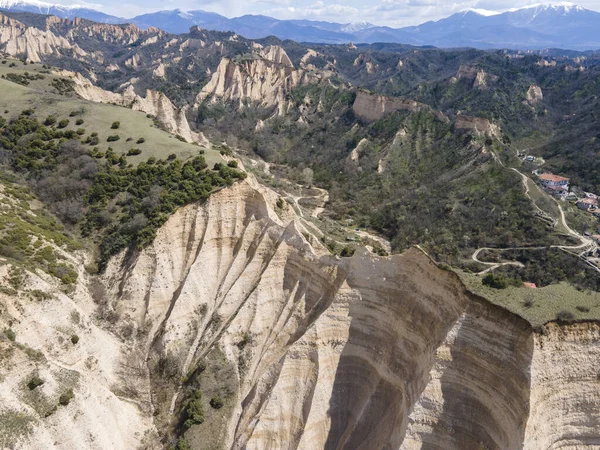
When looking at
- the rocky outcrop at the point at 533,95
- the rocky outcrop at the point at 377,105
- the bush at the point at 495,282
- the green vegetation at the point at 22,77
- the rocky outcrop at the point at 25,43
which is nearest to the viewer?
the bush at the point at 495,282

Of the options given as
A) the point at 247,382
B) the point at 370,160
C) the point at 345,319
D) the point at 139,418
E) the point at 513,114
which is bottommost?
the point at 139,418

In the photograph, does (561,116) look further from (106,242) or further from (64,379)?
(64,379)

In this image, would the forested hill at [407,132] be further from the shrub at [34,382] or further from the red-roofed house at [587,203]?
the shrub at [34,382]

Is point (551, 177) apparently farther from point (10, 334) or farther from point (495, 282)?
point (10, 334)

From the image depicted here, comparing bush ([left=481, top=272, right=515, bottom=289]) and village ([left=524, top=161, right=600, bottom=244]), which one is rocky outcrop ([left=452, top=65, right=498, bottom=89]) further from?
bush ([left=481, top=272, right=515, bottom=289])

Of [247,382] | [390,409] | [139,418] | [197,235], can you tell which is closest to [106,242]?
[197,235]

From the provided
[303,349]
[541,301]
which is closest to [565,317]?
[541,301]

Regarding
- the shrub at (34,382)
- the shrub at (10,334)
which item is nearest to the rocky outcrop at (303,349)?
the shrub at (10,334)
